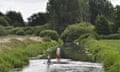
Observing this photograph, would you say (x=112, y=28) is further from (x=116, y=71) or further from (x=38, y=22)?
(x=116, y=71)

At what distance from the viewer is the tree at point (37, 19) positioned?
490ft

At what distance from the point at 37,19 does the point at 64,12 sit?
23516 mm

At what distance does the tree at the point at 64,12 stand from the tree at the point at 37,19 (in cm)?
A: 1725

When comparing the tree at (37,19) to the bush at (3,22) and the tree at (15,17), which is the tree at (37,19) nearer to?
the tree at (15,17)

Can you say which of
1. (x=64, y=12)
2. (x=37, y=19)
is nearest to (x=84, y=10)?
(x=64, y=12)

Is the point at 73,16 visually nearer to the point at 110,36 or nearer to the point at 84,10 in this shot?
the point at 84,10

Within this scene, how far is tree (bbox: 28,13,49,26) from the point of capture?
14938cm

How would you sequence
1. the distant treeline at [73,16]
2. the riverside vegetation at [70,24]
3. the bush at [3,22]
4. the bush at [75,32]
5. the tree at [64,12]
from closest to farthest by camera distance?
1. the riverside vegetation at [70,24]
2. the distant treeline at [73,16]
3. the bush at [75,32]
4. the tree at [64,12]
5. the bush at [3,22]

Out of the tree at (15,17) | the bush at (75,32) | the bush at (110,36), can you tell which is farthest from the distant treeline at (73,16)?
the bush at (110,36)

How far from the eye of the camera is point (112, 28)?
97.8 meters

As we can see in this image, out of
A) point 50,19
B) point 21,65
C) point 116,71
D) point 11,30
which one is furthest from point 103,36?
point 116,71

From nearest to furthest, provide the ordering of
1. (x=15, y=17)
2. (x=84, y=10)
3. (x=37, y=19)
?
(x=84, y=10) < (x=37, y=19) < (x=15, y=17)

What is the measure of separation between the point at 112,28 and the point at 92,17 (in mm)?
52838

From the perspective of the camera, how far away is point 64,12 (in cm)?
13100
